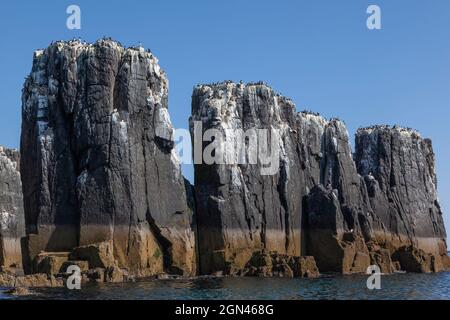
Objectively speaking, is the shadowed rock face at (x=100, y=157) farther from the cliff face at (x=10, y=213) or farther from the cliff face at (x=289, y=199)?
the cliff face at (x=10, y=213)

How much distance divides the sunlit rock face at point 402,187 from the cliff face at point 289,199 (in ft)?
0.94

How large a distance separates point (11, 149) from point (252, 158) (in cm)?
3630

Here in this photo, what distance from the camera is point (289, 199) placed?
73125 mm

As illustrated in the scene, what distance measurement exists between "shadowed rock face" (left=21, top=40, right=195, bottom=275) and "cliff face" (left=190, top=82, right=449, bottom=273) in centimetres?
609

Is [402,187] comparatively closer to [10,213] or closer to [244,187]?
[244,187]

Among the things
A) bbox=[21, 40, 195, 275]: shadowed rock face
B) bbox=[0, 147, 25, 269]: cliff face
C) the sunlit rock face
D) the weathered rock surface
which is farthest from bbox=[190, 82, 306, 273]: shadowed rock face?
bbox=[0, 147, 25, 269]: cliff face

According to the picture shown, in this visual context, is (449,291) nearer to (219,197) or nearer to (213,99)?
(219,197)

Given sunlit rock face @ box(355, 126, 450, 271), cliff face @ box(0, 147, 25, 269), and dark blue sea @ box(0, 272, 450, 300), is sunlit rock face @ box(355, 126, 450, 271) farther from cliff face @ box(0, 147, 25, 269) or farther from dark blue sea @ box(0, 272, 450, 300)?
cliff face @ box(0, 147, 25, 269)

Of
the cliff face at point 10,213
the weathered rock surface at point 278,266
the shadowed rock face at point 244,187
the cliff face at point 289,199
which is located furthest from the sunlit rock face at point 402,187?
the cliff face at point 10,213

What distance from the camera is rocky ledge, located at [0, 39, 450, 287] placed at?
57.7 metres

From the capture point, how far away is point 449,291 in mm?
52719

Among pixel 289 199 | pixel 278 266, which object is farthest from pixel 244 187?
pixel 278 266

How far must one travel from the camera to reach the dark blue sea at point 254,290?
141 ft
